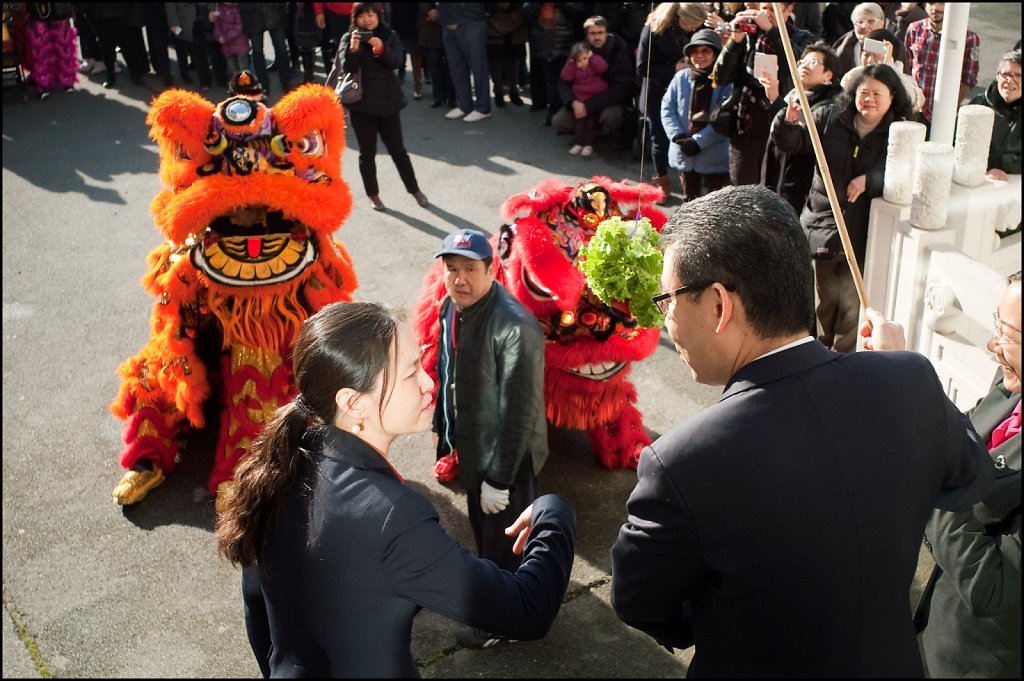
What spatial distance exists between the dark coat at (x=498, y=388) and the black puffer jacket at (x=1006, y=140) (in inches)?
143

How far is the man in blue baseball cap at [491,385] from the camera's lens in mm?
3598

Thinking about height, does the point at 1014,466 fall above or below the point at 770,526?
below

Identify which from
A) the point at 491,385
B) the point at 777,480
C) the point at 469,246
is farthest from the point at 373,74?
the point at 777,480

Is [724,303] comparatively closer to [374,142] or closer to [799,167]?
[799,167]

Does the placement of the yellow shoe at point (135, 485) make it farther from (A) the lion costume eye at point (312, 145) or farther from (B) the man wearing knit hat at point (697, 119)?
(B) the man wearing knit hat at point (697, 119)

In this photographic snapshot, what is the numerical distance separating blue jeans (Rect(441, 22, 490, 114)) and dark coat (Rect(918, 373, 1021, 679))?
827 cm

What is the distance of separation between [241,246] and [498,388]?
1.50 metres

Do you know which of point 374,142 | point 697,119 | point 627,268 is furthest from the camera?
point 374,142

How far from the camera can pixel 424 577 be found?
187 cm

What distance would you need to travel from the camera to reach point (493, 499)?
3.67 m

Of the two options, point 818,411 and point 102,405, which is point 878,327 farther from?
point 102,405

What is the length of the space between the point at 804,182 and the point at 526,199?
6.73 feet

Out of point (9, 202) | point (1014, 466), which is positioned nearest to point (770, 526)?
point (1014, 466)

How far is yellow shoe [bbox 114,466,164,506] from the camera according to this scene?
187 inches
